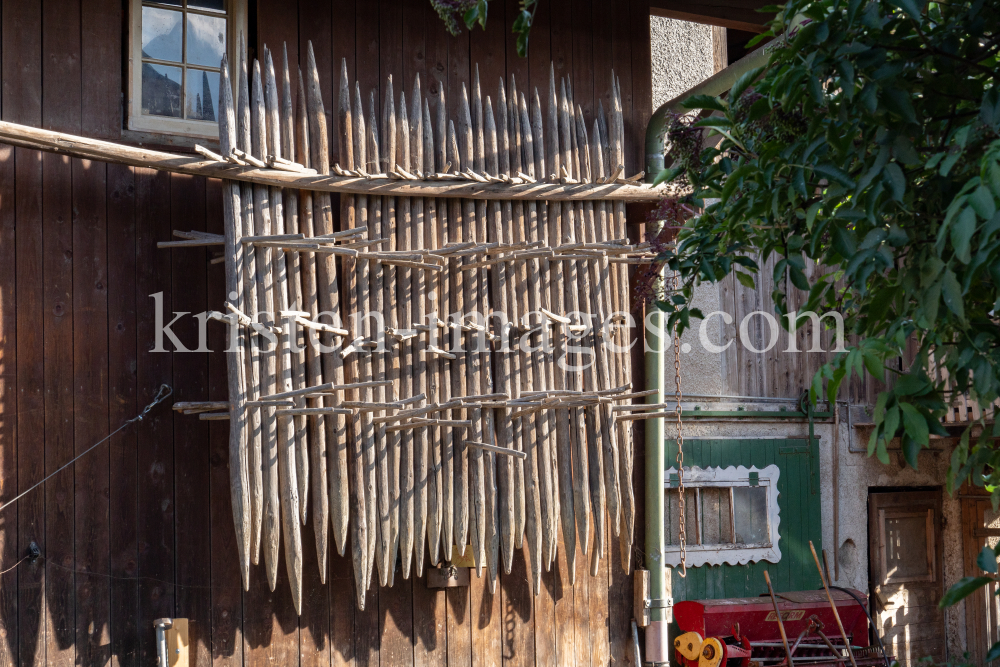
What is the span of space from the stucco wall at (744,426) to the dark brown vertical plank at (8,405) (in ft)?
16.0

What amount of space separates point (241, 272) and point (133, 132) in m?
0.98

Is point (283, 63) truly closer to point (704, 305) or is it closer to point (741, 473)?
point (704, 305)

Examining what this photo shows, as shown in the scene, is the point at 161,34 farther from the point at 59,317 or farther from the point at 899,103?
the point at 899,103

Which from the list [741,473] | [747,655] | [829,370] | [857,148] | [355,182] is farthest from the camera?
→ [741,473]

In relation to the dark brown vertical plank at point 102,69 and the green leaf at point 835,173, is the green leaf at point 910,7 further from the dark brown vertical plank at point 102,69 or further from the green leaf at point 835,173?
the dark brown vertical plank at point 102,69

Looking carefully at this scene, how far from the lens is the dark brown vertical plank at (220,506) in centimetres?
484

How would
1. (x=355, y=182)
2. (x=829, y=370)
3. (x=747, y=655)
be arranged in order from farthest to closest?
(x=747, y=655), (x=355, y=182), (x=829, y=370)

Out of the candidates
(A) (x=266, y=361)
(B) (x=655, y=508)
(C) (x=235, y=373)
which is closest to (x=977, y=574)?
(B) (x=655, y=508)

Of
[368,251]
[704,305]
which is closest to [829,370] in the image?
[368,251]

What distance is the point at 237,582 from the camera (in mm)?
4895

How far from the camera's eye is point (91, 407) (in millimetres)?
4668

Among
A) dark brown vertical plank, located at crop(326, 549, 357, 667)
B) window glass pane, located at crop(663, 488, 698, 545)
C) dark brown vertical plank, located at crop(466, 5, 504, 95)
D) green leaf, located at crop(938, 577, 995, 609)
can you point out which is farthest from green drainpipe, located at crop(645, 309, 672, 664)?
green leaf, located at crop(938, 577, 995, 609)

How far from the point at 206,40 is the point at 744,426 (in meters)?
5.21

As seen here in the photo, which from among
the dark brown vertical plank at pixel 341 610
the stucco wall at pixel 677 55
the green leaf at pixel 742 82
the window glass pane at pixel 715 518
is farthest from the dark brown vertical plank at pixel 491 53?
the window glass pane at pixel 715 518
